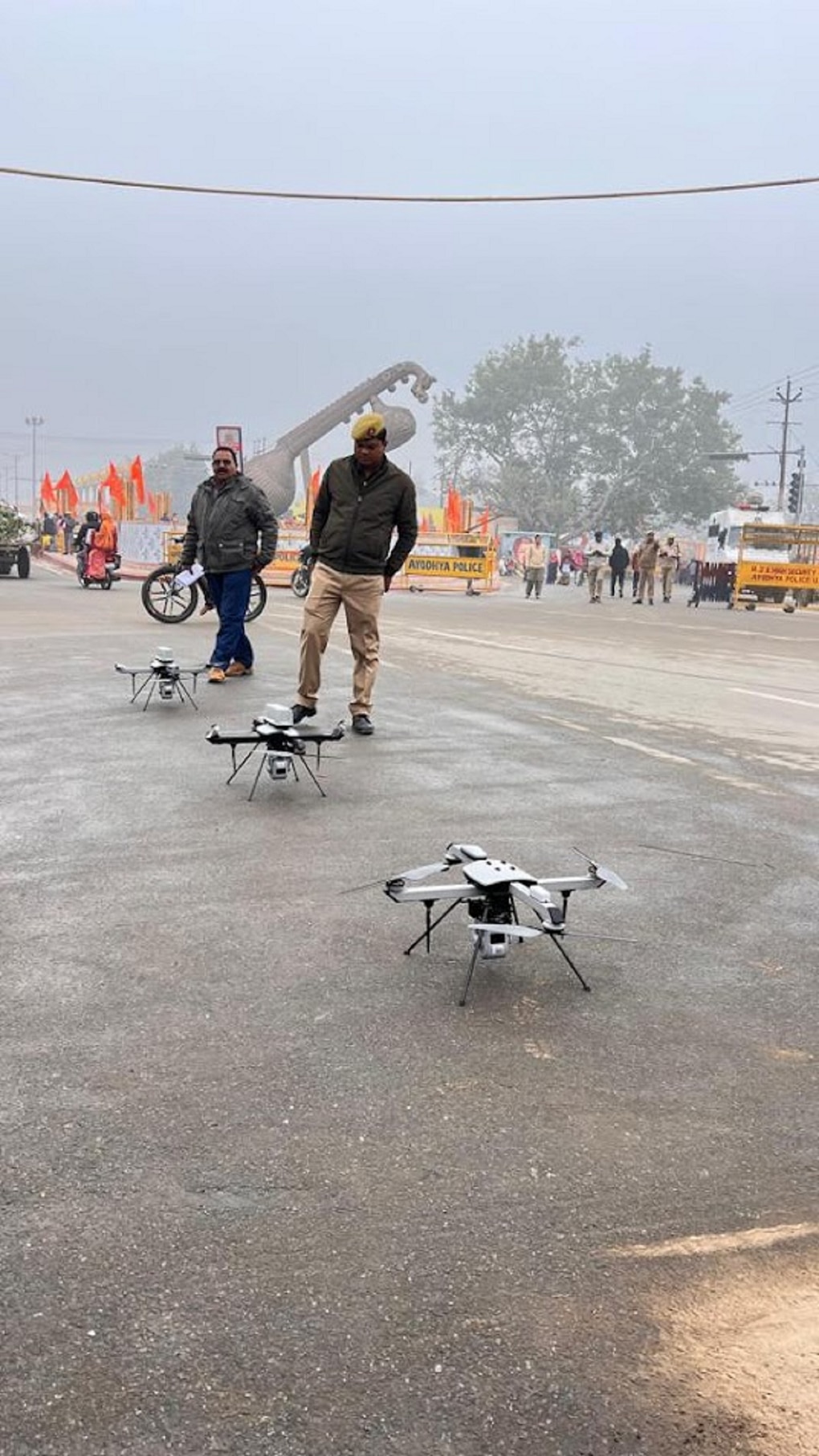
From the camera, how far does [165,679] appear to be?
8641 mm

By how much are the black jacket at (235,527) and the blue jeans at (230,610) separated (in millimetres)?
92

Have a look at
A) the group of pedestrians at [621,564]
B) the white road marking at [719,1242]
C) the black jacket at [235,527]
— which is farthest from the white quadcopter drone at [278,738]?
the group of pedestrians at [621,564]

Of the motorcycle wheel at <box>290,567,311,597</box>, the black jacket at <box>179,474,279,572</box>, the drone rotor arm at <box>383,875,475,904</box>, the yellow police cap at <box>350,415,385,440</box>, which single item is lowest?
the drone rotor arm at <box>383,875,475,904</box>

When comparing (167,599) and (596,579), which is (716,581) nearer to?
(596,579)

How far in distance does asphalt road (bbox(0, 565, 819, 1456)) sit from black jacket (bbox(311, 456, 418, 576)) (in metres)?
2.05

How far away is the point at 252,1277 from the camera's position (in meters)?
2.27

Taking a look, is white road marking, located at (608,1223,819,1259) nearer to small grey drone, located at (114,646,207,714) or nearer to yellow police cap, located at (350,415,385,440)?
yellow police cap, located at (350,415,385,440)

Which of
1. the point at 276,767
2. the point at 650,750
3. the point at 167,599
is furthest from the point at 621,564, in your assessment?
the point at 276,767

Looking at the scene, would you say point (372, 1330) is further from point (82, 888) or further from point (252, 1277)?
point (82, 888)

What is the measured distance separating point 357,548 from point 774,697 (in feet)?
17.1

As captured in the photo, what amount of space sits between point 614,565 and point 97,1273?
32.2 metres

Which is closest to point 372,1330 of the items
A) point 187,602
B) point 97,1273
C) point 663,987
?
point 97,1273

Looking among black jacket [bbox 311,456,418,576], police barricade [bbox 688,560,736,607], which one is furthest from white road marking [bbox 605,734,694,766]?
police barricade [bbox 688,560,736,607]

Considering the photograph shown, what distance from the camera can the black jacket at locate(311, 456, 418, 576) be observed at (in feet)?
25.7
